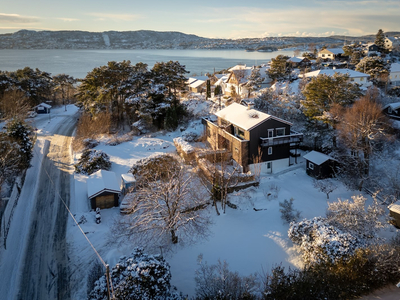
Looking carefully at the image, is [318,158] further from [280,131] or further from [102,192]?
[102,192]

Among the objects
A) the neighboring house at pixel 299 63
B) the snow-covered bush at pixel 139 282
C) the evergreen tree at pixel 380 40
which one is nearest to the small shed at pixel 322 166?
the snow-covered bush at pixel 139 282

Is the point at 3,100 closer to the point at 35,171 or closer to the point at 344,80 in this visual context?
the point at 35,171

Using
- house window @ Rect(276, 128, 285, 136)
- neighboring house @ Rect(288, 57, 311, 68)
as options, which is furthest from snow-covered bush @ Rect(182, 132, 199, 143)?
neighboring house @ Rect(288, 57, 311, 68)

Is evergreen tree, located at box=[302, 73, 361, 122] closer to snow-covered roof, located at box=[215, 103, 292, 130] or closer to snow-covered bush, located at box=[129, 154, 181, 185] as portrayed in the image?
snow-covered roof, located at box=[215, 103, 292, 130]

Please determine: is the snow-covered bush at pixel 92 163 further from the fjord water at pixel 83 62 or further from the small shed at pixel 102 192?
the fjord water at pixel 83 62

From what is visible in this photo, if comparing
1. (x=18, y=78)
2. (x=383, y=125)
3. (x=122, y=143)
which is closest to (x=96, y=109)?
(x=122, y=143)

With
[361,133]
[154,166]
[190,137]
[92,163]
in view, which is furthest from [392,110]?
[92,163]
